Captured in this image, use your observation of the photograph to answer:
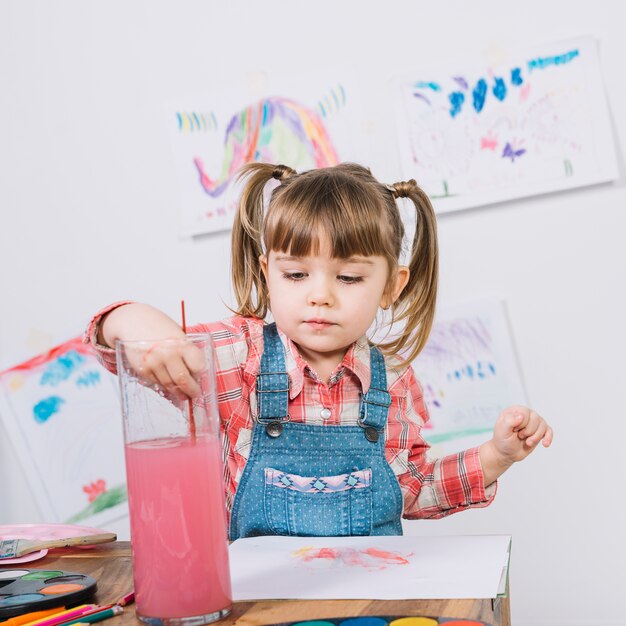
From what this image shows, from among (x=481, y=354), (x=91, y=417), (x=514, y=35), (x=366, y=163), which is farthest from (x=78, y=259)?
(x=514, y=35)

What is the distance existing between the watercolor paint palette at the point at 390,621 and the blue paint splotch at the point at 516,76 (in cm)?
136

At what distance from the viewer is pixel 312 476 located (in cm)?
99

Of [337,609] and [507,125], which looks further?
[507,125]

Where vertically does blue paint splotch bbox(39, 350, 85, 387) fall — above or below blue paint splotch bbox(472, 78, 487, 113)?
below

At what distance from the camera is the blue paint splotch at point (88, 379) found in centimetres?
202

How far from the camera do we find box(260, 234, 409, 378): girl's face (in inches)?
40.0

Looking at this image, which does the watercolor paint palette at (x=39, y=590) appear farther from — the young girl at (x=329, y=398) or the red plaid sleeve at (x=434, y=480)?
the red plaid sleeve at (x=434, y=480)

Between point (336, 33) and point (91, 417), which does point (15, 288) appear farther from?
point (336, 33)

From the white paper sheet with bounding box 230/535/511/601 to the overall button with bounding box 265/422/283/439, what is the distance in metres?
0.17

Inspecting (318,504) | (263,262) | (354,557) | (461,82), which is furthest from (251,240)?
(461,82)

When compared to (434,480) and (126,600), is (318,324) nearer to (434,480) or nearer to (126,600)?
(434,480)

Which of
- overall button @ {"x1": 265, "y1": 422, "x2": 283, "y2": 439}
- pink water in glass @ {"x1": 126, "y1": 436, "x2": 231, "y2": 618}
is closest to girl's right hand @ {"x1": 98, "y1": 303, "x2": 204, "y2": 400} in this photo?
pink water in glass @ {"x1": 126, "y1": 436, "x2": 231, "y2": 618}

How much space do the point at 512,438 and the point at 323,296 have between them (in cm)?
26

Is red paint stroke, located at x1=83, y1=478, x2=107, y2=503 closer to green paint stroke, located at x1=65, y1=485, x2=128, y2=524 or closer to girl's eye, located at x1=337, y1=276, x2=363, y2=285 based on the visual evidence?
green paint stroke, located at x1=65, y1=485, x2=128, y2=524
